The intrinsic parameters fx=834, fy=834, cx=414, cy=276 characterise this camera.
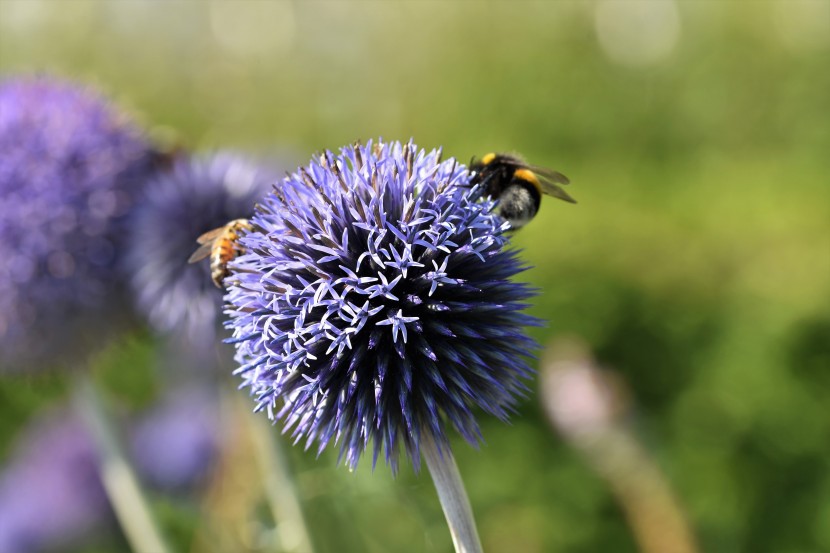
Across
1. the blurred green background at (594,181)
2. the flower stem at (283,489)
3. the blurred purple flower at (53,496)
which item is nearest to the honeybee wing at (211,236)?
the flower stem at (283,489)

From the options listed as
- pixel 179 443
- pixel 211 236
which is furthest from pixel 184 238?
pixel 179 443

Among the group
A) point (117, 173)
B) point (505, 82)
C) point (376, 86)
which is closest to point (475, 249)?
point (117, 173)

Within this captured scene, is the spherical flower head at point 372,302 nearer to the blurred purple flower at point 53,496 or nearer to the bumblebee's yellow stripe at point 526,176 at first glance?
the bumblebee's yellow stripe at point 526,176

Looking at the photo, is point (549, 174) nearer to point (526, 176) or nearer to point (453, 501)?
point (526, 176)

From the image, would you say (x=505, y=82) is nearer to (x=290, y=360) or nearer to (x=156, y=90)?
(x=156, y=90)

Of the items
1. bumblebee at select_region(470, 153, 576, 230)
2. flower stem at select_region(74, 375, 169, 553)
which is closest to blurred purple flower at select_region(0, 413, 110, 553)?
flower stem at select_region(74, 375, 169, 553)
